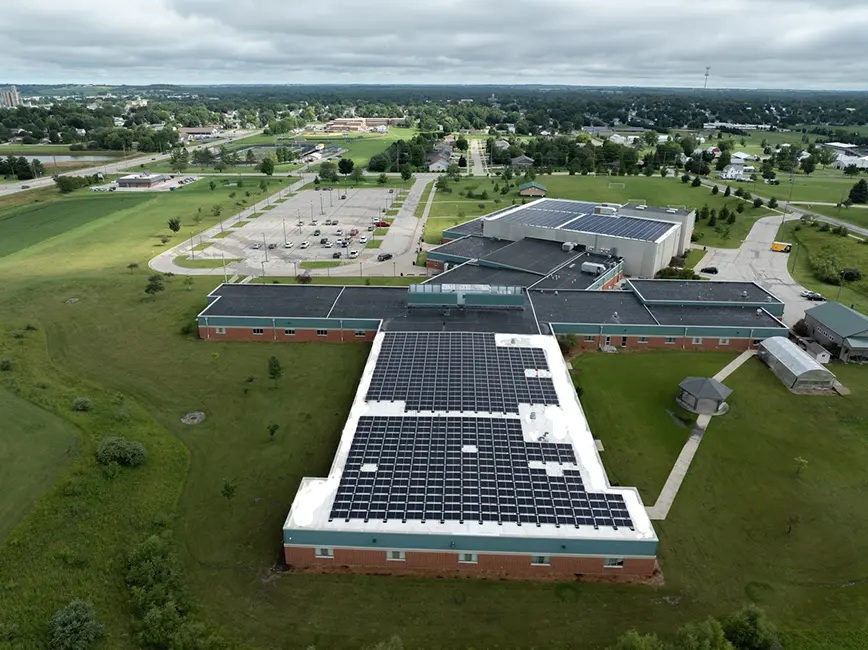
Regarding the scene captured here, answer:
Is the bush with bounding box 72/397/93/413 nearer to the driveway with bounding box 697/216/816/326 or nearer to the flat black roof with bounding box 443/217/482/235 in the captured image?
the flat black roof with bounding box 443/217/482/235

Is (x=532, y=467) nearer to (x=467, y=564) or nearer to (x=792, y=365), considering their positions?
(x=467, y=564)

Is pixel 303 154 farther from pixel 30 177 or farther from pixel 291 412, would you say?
pixel 291 412

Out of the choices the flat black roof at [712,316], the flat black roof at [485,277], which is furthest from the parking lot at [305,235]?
the flat black roof at [712,316]

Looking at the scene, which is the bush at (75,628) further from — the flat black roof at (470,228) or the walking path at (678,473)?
the flat black roof at (470,228)

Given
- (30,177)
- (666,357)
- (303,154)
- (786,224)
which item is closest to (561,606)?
(666,357)

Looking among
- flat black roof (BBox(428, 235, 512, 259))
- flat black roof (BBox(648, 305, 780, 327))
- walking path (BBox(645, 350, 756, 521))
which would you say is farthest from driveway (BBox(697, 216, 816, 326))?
flat black roof (BBox(428, 235, 512, 259))

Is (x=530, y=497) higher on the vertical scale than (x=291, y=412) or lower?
higher

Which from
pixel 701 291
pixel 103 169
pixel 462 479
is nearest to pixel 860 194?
pixel 701 291
